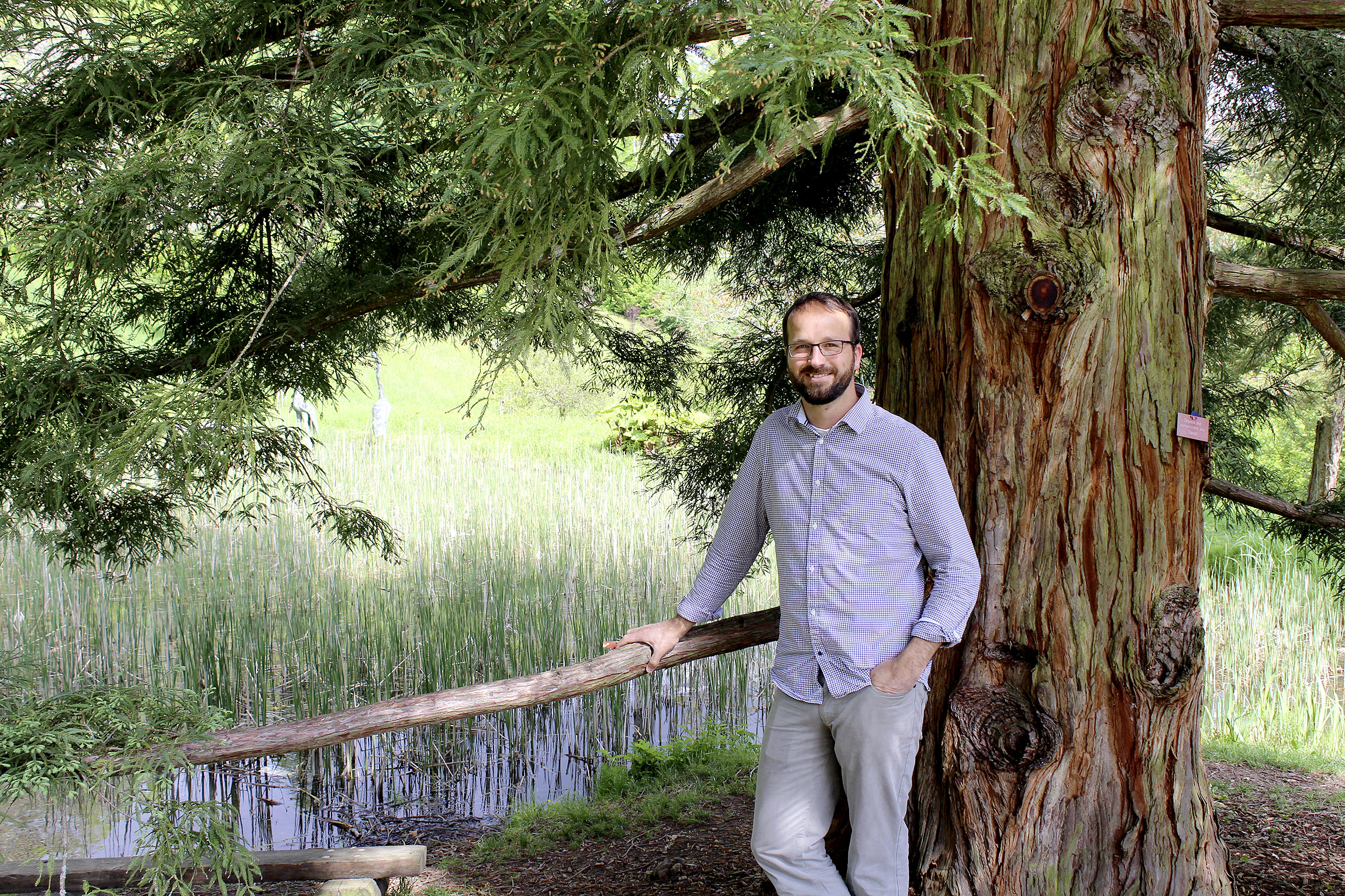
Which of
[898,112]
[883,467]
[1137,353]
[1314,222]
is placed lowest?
[883,467]

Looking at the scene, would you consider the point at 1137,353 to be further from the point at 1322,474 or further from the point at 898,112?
the point at 1322,474

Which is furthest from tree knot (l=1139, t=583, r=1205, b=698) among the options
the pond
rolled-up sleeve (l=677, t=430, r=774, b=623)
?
the pond

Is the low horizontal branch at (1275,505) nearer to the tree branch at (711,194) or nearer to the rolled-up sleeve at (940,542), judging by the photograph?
the rolled-up sleeve at (940,542)

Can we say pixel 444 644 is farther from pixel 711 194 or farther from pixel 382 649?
Answer: pixel 711 194

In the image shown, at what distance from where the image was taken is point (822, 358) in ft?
7.45

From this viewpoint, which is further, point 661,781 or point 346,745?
point 346,745

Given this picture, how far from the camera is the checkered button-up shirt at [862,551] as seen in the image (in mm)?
2203

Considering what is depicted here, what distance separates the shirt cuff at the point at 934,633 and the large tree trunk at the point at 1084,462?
13.0 inches

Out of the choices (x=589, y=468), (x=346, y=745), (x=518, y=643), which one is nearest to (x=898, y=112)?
(x=346, y=745)

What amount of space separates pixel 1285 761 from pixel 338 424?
48.0ft

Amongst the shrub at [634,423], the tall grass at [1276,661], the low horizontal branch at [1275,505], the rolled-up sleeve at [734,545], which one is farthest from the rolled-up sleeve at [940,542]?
the shrub at [634,423]

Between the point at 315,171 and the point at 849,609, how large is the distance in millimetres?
1514

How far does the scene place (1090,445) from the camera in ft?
7.75

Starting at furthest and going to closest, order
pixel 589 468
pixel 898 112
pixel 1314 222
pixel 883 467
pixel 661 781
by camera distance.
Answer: pixel 589 468
pixel 661 781
pixel 1314 222
pixel 883 467
pixel 898 112
